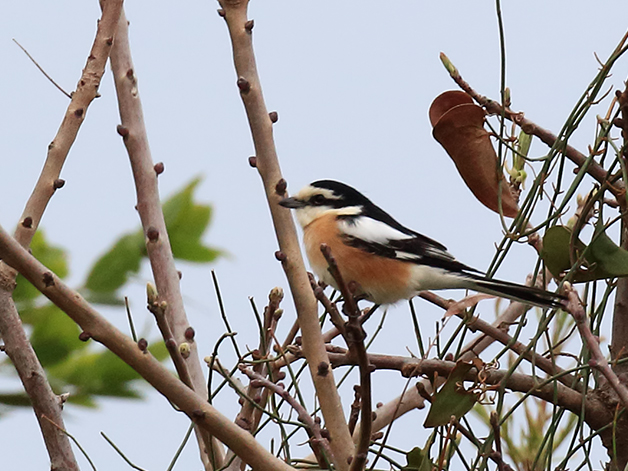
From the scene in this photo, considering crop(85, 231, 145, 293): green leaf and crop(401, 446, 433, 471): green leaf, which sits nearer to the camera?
Answer: crop(401, 446, 433, 471): green leaf

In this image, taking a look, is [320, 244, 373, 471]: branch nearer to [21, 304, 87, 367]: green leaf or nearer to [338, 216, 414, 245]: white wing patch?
[338, 216, 414, 245]: white wing patch

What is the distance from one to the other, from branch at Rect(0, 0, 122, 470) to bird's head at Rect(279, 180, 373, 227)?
0.47m

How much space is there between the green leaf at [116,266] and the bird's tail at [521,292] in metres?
0.66

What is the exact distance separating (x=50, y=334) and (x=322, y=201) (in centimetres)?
60

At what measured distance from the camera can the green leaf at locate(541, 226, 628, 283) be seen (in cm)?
88

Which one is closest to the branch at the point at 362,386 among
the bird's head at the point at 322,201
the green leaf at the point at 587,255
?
the green leaf at the point at 587,255

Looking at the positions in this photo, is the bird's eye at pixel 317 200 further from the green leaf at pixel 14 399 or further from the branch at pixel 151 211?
the green leaf at pixel 14 399

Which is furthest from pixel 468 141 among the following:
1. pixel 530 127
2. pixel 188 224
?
pixel 188 224

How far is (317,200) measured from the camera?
59.4 inches

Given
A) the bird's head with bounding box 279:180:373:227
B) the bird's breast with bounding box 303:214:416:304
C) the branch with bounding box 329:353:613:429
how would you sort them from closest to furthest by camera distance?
the branch with bounding box 329:353:613:429
the bird's breast with bounding box 303:214:416:304
the bird's head with bounding box 279:180:373:227

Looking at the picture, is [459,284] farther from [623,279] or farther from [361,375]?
[361,375]

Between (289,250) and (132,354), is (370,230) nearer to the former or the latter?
(289,250)

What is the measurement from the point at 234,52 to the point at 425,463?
0.48 m

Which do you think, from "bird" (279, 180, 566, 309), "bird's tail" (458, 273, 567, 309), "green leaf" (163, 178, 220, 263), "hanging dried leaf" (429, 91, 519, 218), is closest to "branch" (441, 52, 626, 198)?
"hanging dried leaf" (429, 91, 519, 218)
